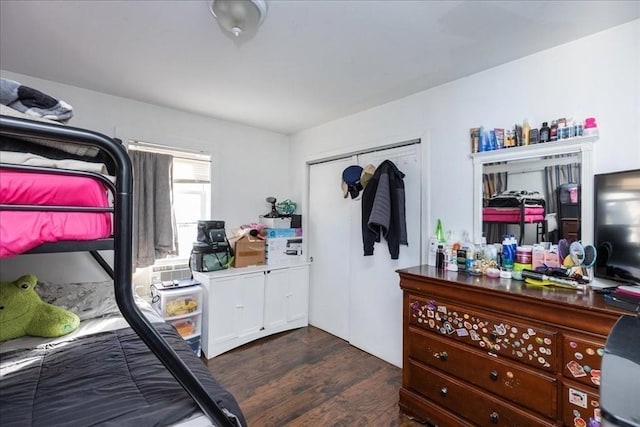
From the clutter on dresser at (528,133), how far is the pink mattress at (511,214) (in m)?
0.42

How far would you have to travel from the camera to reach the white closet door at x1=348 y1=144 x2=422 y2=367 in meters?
2.58

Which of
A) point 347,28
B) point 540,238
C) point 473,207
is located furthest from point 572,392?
point 347,28

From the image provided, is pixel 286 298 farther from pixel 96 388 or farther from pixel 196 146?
pixel 96 388

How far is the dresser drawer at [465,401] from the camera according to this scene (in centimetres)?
149

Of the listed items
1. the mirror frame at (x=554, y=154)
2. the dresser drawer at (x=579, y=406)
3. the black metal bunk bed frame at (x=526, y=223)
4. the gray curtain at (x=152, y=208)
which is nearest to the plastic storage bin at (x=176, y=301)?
the gray curtain at (x=152, y=208)

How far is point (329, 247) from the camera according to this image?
3363mm

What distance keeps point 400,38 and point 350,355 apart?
2609 mm

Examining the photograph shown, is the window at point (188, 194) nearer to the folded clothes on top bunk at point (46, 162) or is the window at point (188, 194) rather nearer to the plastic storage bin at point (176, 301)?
the plastic storage bin at point (176, 301)

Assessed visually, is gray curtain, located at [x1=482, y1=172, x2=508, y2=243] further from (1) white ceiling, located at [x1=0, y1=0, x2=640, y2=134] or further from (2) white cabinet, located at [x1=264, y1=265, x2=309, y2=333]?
(2) white cabinet, located at [x1=264, y1=265, x2=309, y2=333]

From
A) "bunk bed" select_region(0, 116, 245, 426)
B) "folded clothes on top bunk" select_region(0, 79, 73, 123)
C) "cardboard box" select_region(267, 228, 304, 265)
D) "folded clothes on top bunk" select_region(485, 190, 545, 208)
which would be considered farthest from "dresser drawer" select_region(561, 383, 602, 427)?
"cardboard box" select_region(267, 228, 304, 265)

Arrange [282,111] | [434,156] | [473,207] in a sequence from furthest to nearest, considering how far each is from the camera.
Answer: [282,111], [434,156], [473,207]

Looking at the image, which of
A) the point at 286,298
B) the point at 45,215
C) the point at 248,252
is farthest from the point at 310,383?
the point at 45,215

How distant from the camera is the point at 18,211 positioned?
28.5 inches

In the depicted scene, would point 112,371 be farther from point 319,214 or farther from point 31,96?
point 319,214
